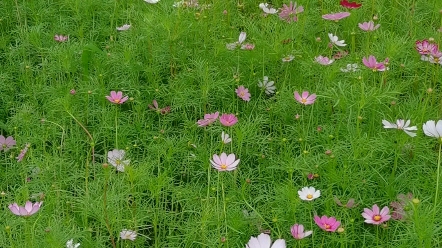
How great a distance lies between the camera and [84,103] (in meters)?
2.52

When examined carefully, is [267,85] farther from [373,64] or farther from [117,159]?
[117,159]

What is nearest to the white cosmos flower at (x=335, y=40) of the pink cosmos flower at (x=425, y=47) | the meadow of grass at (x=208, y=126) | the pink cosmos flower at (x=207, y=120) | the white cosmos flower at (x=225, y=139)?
the meadow of grass at (x=208, y=126)

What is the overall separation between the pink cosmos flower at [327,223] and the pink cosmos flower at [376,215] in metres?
0.09

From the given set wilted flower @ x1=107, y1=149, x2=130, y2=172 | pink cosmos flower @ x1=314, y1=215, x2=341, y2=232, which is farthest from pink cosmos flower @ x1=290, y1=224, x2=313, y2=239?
wilted flower @ x1=107, y1=149, x2=130, y2=172

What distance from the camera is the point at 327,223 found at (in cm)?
179

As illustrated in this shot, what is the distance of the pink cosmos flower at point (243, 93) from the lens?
2.45 metres

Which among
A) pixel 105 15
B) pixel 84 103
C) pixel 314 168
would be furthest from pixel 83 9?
pixel 314 168

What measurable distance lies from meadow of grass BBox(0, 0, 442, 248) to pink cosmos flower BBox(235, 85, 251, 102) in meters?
0.04

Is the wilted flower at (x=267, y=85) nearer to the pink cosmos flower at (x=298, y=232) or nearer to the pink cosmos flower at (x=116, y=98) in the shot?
the pink cosmos flower at (x=116, y=98)

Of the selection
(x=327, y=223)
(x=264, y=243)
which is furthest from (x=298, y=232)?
(x=264, y=243)

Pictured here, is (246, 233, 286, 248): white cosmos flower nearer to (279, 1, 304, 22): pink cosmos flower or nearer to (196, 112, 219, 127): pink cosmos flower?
(196, 112, 219, 127): pink cosmos flower

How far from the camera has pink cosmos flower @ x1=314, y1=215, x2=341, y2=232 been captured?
1764 millimetres

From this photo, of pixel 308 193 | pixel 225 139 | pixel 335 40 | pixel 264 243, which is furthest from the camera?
pixel 335 40

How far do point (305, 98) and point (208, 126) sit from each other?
0.36 m
